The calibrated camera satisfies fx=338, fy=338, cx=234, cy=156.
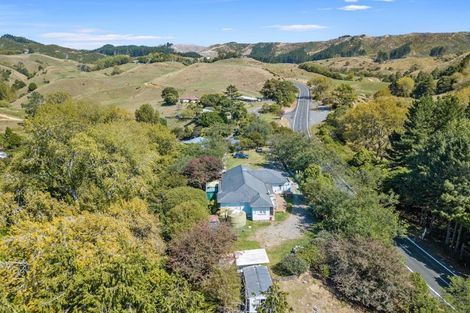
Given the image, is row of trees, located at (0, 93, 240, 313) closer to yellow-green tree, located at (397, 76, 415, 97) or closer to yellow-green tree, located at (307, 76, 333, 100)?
yellow-green tree, located at (307, 76, 333, 100)

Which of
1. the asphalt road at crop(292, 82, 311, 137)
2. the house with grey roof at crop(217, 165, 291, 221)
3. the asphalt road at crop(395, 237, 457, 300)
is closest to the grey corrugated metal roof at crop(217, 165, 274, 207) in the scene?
the house with grey roof at crop(217, 165, 291, 221)

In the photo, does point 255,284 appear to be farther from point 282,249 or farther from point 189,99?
point 189,99

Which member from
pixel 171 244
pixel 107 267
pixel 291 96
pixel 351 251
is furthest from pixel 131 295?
pixel 291 96

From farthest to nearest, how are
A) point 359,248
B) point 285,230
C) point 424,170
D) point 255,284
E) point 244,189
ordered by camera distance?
point 244,189
point 424,170
point 285,230
point 359,248
point 255,284

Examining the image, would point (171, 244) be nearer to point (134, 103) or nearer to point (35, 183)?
point (35, 183)

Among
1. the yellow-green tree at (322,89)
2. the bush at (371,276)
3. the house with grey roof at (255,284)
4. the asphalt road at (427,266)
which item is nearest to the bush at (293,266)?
the house with grey roof at (255,284)

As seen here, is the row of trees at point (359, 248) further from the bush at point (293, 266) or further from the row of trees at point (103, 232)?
the row of trees at point (103, 232)

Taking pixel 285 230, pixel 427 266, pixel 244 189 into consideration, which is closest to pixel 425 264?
pixel 427 266
